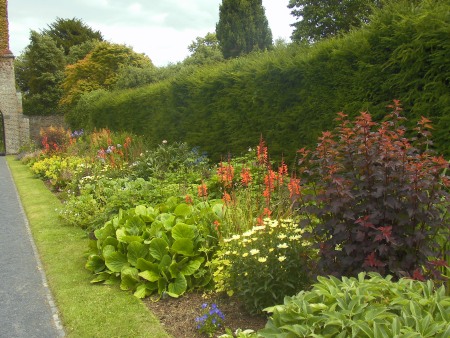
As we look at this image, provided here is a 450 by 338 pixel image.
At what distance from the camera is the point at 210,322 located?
Answer: 356cm

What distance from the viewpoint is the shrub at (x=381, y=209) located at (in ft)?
9.86

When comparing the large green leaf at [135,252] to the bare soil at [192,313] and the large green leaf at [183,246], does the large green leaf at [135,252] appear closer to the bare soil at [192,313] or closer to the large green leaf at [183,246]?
the large green leaf at [183,246]

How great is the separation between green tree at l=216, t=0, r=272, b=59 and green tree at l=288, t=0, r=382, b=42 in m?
3.71

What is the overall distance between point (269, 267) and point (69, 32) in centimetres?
4578

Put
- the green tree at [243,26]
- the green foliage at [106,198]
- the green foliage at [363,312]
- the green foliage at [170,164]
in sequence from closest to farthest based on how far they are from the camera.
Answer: the green foliage at [363,312], the green foliage at [106,198], the green foliage at [170,164], the green tree at [243,26]

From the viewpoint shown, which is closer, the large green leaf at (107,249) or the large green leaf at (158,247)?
the large green leaf at (158,247)

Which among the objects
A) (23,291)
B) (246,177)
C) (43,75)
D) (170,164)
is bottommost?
(23,291)

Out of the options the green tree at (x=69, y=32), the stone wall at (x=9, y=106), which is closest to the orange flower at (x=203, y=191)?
the stone wall at (x=9, y=106)

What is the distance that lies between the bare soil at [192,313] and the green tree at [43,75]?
33692 mm

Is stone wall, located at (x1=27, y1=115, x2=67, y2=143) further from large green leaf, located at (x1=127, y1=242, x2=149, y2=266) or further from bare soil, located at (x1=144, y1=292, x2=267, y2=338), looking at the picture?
bare soil, located at (x1=144, y1=292, x2=267, y2=338)

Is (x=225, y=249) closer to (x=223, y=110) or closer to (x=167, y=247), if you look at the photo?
(x=167, y=247)

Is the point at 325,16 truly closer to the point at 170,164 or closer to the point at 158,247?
the point at 170,164

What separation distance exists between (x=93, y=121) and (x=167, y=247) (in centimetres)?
1936

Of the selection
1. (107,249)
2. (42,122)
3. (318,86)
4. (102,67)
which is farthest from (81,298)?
(42,122)
